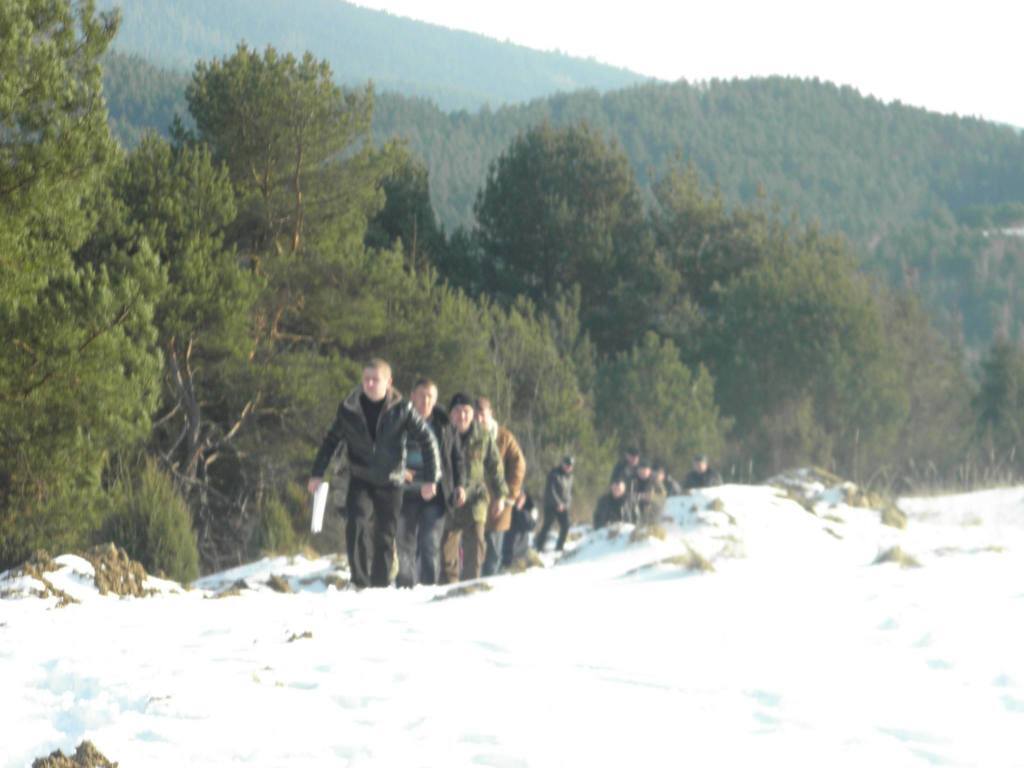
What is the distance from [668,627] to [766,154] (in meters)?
151

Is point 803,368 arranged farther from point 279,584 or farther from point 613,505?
point 279,584

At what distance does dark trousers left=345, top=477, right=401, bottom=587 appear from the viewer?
9.61 m

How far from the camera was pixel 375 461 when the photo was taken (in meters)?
9.41

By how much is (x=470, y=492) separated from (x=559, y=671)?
218 inches

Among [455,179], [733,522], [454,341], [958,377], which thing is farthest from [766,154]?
[733,522]

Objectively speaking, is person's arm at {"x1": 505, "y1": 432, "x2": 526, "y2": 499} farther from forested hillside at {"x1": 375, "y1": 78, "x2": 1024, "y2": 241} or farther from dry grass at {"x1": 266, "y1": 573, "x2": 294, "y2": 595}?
forested hillside at {"x1": 375, "y1": 78, "x2": 1024, "y2": 241}

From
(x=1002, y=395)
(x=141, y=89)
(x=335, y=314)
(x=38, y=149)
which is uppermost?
(x=141, y=89)

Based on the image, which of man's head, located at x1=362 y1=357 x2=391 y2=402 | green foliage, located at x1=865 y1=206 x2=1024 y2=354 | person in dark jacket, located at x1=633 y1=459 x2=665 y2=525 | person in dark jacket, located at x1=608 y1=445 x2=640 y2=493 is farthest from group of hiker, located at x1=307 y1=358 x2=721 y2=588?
green foliage, located at x1=865 y1=206 x2=1024 y2=354

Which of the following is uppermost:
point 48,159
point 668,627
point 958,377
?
point 48,159

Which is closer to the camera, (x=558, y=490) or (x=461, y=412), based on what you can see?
(x=461, y=412)

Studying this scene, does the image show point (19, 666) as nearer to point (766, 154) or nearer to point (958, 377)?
point (958, 377)

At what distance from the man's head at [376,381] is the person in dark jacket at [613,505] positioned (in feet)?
Result: 24.4

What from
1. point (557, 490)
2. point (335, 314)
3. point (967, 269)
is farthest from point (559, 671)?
point (967, 269)

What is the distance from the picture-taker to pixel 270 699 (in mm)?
4770
